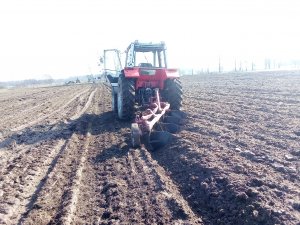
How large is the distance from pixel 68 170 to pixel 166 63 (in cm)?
580

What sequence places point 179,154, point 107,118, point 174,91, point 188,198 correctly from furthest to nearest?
point 107,118
point 174,91
point 179,154
point 188,198

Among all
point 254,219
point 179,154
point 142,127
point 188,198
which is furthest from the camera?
point 142,127

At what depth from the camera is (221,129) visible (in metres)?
8.48

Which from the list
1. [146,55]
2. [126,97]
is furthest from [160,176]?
[146,55]

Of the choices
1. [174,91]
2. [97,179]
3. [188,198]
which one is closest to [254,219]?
[188,198]

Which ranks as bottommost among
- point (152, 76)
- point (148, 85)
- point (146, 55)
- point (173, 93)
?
point (173, 93)

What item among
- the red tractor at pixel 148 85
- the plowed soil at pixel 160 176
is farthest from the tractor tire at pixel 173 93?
the plowed soil at pixel 160 176

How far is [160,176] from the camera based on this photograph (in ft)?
18.4

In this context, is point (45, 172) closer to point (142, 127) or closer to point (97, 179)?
point (97, 179)

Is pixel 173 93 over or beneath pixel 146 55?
beneath

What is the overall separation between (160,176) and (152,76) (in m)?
5.10

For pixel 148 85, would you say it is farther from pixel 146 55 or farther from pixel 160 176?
pixel 160 176

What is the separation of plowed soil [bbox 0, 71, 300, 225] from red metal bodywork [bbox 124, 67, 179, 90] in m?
1.67

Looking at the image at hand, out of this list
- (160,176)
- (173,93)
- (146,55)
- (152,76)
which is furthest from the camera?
(146,55)
